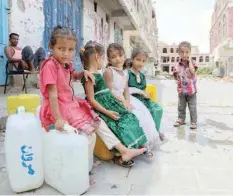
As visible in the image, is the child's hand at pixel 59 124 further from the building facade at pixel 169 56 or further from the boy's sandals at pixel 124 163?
the building facade at pixel 169 56

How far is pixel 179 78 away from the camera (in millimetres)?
4363

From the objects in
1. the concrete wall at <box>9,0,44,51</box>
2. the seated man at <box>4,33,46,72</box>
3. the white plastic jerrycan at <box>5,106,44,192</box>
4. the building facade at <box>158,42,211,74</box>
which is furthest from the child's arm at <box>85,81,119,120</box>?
the building facade at <box>158,42,211,74</box>

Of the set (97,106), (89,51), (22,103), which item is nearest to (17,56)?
(22,103)

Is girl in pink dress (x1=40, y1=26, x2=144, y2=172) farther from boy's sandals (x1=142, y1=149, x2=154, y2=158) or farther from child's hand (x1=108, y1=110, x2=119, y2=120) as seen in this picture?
boy's sandals (x1=142, y1=149, x2=154, y2=158)

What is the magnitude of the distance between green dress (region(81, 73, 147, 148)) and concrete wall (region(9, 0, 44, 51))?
4.30 meters

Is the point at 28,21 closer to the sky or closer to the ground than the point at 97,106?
closer to the sky

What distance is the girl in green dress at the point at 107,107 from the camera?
104 inches

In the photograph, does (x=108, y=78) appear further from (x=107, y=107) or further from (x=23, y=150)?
(x=23, y=150)

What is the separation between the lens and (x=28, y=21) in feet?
22.6

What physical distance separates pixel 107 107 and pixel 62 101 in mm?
546

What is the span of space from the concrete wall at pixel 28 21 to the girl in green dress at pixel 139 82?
3.92 m

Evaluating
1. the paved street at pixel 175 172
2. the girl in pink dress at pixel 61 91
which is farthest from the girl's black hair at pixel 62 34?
the paved street at pixel 175 172

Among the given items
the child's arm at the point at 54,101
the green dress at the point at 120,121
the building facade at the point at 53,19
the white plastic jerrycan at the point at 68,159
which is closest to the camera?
the white plastic jerrycan at the point at 68,159

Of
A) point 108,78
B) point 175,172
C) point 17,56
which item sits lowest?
point 175,172
